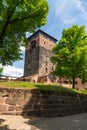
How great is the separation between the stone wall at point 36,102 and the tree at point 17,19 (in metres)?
2.98

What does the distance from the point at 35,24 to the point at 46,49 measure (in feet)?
200

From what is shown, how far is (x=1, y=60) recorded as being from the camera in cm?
1471

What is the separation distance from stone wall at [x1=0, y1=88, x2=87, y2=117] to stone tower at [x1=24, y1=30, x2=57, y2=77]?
52.2 m

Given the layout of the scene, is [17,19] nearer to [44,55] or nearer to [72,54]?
[72,54]

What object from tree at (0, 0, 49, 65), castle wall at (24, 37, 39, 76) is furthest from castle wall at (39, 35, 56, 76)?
tree at (0, 0, 49, 65)

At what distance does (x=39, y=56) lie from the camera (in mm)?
70812

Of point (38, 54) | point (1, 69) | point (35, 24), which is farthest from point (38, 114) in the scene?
point (38, 54)

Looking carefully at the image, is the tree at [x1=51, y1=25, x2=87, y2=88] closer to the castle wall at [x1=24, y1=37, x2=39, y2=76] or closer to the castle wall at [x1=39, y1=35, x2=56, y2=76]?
the castle wall at [x1=39, y1=35, x2=56, y2=76]

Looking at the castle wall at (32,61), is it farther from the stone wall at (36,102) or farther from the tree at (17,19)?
the tree at (17,19)

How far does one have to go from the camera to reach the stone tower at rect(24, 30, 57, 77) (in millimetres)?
70250

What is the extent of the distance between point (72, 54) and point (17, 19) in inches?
598

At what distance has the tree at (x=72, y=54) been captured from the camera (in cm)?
2709

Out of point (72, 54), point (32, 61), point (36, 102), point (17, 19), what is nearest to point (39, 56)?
point (32, 61)

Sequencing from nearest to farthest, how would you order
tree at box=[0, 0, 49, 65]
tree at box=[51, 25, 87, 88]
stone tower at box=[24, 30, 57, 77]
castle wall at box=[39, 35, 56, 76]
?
tree at box=[0, 0, 49, 65]
tree at box=[51, 25, 87, 88]
stone tower at box=[24, 30, 57, 77]
castle wall at box=[39, 35, 56, 76]
